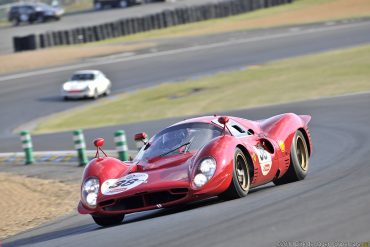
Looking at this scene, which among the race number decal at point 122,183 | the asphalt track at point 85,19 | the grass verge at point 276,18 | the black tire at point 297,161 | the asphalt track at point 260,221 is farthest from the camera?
the asphalt track at point 85,19

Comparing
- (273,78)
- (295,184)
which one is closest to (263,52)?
(273,78)

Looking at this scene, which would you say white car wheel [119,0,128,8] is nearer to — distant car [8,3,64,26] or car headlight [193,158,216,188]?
distant car [8,3,64,26]

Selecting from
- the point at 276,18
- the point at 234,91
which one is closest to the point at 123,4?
the point at 276,18

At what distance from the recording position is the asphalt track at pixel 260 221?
22.6ft

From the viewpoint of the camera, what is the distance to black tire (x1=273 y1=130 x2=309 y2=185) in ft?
37.3

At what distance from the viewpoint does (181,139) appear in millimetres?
10430

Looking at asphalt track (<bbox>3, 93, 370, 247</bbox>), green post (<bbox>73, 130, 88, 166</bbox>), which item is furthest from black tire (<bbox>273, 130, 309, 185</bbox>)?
green post (<bbox>73, 130, 88, 166</bbox>)

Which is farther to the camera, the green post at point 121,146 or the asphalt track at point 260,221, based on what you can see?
the green post at point 121,146

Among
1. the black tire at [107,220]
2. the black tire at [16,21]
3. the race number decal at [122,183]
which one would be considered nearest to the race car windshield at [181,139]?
the race number decal at [122,183]

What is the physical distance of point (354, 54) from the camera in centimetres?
3566

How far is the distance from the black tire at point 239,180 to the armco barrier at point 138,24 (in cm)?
3996

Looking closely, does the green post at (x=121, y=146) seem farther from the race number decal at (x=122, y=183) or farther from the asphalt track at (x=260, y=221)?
the race number decal at (x=122, y=183)

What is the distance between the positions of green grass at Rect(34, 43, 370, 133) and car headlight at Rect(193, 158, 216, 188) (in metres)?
16.4

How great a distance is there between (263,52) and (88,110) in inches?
486
